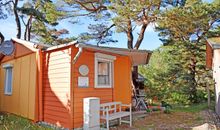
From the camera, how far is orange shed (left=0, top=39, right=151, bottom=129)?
722 cm

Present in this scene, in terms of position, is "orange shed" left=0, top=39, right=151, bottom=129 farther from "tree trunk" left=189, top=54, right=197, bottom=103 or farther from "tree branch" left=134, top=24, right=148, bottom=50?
"tree trunk" left=189, top=54, right=197, bottom=103

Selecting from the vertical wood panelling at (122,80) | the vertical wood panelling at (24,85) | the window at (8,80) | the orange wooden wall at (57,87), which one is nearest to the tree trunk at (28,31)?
the window at (8,80)

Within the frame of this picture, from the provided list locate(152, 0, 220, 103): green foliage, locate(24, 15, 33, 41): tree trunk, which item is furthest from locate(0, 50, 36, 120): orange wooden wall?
locate(24, 15, 33, 41): tree trunk

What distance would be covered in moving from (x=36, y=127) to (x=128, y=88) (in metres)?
4.17

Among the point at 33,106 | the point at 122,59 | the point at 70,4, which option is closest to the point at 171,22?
the point at 122,59

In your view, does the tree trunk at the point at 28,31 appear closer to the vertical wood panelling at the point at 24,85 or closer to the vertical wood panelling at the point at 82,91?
the vertical wood panelling at the point at 24,85

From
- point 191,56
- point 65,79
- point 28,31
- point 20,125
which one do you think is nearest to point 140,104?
point 65,79

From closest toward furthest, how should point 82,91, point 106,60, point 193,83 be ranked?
point 82,91
point 106,60
point 193,83

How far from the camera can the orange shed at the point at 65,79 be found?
722 cm

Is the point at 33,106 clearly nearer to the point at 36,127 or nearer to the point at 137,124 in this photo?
the point at 36,127

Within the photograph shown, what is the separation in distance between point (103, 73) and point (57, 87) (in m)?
1.79

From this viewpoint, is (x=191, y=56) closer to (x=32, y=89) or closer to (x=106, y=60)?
(x=106, y=60)

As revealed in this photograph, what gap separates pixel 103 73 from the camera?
28.0ft

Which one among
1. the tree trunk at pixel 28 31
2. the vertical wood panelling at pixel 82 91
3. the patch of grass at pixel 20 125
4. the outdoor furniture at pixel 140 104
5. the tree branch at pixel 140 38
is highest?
the tree trunk at pixel 28 31
